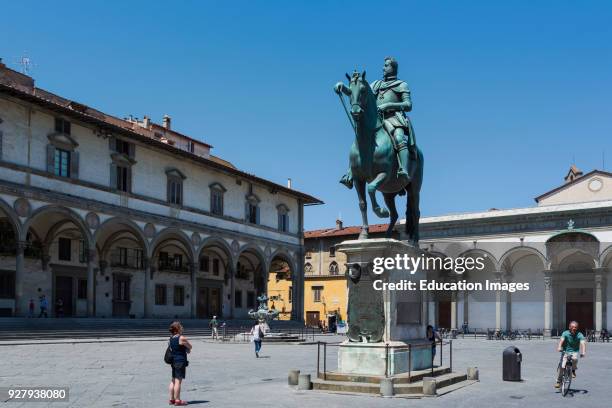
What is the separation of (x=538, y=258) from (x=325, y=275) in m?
21.0

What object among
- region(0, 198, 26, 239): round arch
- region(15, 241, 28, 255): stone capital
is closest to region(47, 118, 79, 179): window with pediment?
region(0, 198, 26, 239): round arch

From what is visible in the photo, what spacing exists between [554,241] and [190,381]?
122 ft

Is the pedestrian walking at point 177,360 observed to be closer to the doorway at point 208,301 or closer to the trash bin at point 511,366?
the trash bin at point 511,366

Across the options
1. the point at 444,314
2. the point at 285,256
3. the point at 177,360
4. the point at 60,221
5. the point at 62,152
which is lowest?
the point at 444,314

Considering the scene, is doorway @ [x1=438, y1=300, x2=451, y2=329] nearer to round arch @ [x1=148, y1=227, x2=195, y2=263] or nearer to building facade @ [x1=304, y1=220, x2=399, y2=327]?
building facade @ [x1=304, y1=220, x2=399, y2=327]

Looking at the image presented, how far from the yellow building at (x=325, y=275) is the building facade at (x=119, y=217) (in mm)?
10619

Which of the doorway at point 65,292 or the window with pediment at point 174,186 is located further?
the window with pediment at point 174,186

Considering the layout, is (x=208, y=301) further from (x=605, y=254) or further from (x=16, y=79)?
(x=605, y=254)

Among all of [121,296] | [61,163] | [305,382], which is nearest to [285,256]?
[121,296]

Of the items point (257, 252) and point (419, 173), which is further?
point (257, 252)

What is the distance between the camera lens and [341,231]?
63.9 m

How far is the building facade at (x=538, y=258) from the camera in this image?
45.4 meters

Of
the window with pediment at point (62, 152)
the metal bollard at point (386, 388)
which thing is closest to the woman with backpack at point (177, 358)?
the metal bollard at point (386, 388)

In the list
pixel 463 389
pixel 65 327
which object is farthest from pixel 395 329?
pixel 65 327
